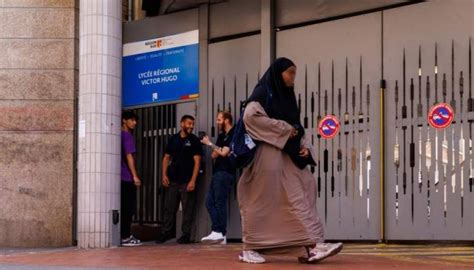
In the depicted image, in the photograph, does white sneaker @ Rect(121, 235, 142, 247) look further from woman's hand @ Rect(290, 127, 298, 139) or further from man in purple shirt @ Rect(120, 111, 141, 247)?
woman's hand @ Rect(290, 127, 298, 139)

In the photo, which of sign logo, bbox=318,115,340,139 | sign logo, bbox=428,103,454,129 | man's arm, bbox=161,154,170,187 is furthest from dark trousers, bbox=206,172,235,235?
sign logo, bbox=428,103,454,129

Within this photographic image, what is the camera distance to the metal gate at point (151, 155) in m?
13.5

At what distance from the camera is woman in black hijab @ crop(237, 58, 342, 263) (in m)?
7.91

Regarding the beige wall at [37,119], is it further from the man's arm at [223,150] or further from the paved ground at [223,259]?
the man's arm at [223,150]

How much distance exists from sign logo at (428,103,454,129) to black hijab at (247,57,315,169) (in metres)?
2.91

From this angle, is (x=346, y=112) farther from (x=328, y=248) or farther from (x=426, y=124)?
(x=328, y=248)

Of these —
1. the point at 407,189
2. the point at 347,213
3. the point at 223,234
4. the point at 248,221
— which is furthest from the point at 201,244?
the point at 248,221

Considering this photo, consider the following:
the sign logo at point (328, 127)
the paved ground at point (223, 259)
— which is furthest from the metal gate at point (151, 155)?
the paved ground at point (223, 259)

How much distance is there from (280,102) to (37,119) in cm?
558

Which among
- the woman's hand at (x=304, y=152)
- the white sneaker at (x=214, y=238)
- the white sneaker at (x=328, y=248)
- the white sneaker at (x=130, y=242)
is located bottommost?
the white sneaker at (x=130, y=242)

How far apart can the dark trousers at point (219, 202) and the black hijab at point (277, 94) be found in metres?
3.92

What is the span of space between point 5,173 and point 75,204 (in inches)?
42.0

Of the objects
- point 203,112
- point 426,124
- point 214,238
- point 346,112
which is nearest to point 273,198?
point 426,124

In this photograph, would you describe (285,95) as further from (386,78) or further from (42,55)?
(42,55)
